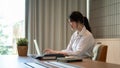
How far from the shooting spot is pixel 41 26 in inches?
184

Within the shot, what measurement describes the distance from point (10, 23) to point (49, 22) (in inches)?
31.4

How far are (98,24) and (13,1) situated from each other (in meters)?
1.83

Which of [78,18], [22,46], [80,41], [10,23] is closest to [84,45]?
[80,41]

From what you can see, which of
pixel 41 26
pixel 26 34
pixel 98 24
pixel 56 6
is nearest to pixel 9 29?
pixel 26 34

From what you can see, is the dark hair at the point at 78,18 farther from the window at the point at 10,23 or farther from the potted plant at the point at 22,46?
the window at the point at 10,23

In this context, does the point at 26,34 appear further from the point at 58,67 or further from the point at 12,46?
the point at 58,67

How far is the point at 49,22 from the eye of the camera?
4746 mm

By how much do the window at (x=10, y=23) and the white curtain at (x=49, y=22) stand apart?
0.15 meters

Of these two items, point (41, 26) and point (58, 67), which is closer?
point (58, 67)

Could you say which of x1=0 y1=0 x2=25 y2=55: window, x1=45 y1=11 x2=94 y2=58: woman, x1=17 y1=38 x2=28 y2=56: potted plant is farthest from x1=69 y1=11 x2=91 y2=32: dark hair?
x1=0 y1=0 x2=25 y2=55: window

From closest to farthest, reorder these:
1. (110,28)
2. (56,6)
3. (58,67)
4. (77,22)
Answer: (58,67)
(77,22)
(110,28)
(56,6)

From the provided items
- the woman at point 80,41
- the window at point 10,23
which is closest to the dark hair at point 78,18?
the woman at point 80,41

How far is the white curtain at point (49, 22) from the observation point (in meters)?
4.61

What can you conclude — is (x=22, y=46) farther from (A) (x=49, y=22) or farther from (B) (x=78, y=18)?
(A) (x=49, y=22)
